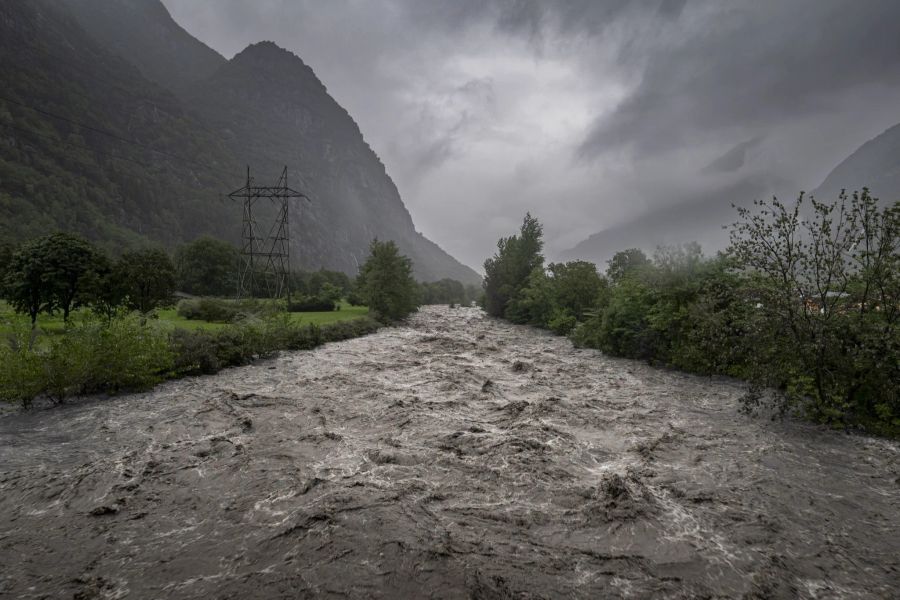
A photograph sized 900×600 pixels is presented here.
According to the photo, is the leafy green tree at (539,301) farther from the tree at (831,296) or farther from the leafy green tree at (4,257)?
the leafy green tree at (4,257)

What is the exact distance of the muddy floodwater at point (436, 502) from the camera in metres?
5.76

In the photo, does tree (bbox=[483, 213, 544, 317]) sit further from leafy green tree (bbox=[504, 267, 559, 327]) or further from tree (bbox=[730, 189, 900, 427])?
tree (bbox=[730, 189, 900, 427])

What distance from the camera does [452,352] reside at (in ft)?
89.5

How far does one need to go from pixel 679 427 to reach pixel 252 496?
1179 centimetres

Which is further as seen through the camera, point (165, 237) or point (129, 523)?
point (165, 237)

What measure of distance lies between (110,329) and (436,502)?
13.9 metres

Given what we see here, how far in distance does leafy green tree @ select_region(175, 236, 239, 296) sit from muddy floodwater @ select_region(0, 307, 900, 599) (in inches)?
2091

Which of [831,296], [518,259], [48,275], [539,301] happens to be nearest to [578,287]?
[539,301]

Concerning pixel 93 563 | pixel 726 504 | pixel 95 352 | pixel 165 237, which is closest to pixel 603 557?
pixel 726 504

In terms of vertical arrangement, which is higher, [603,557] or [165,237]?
[165,237]

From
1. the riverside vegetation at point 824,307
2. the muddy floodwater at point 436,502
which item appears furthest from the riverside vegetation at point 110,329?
the riverside vegetation at point 824,307

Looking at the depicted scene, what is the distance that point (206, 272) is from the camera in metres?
61.6

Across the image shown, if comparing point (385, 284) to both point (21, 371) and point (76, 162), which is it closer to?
point (21, 371)

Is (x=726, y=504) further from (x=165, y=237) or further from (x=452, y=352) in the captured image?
(x=165, y=237)
